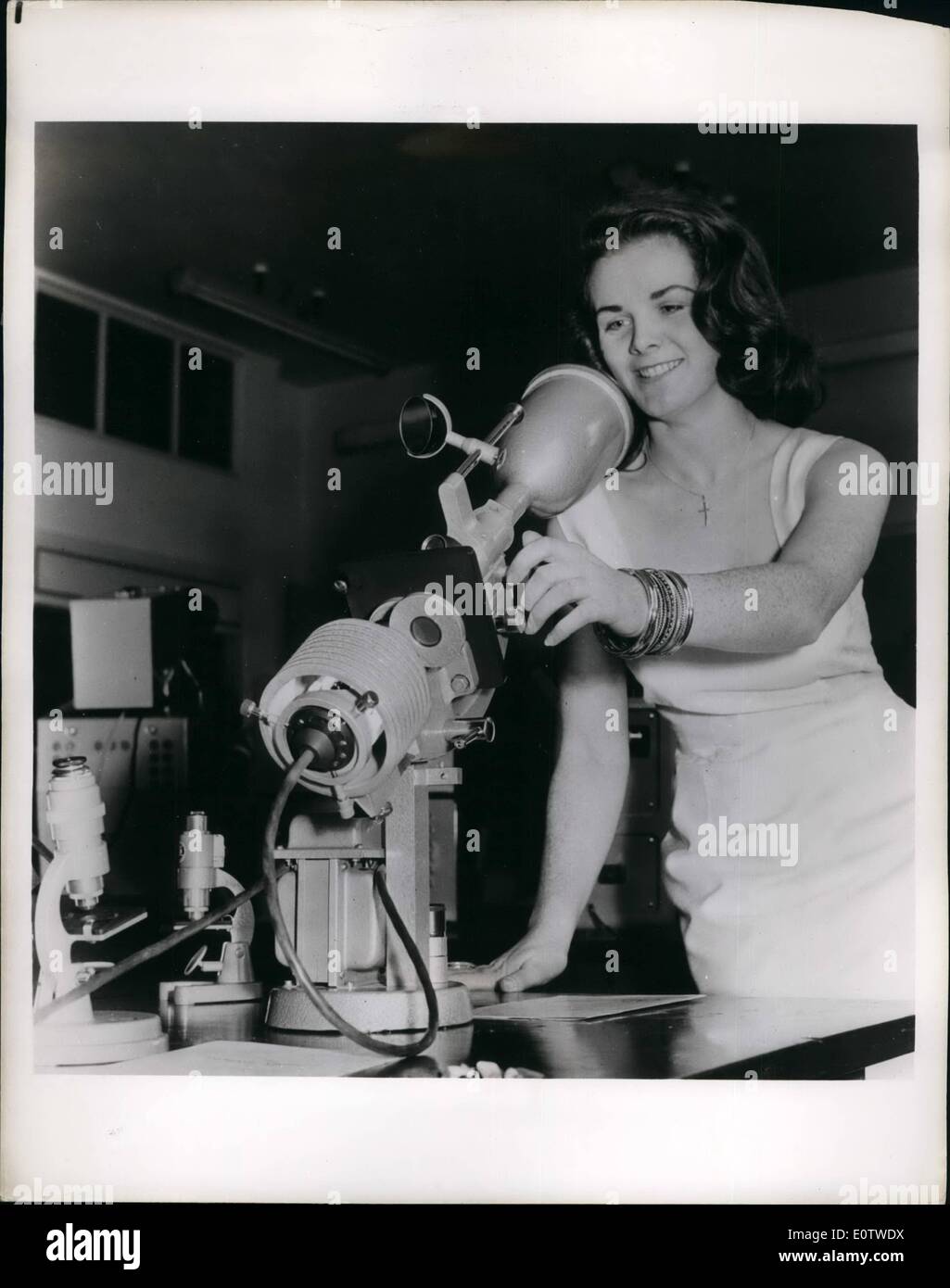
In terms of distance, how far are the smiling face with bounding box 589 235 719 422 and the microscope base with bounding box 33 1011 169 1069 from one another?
801mm

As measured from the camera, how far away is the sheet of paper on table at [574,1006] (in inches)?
36.3

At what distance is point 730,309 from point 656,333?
84 millimetres

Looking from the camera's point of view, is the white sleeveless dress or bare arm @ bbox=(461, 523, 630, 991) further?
bare arm @ bbox=(461, 523, 630, 991)

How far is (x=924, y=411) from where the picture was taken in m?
1.14

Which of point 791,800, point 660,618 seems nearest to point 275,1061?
point 660,618

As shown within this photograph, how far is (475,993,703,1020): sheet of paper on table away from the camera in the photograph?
92 cm

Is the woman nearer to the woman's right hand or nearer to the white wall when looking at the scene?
the woman's right hand

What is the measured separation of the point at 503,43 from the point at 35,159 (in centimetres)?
50

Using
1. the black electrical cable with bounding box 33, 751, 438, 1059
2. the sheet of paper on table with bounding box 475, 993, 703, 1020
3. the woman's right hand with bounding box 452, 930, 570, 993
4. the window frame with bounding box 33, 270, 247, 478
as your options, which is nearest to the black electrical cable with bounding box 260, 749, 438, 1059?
the black electrical cable with bounding box 33, 751, 438, 1059

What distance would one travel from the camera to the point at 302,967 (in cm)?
80

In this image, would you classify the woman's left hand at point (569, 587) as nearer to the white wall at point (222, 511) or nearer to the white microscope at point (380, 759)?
the white microscope at point (380, 759)
